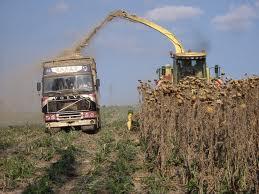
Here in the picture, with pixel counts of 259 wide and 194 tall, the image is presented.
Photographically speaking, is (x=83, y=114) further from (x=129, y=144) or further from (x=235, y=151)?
(x=235, y=151)

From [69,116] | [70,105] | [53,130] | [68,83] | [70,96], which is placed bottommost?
[53,130]

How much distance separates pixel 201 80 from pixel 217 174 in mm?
1836

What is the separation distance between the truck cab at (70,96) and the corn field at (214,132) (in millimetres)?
10683

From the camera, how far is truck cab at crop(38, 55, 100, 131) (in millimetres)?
21625

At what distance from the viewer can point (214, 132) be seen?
9.00m

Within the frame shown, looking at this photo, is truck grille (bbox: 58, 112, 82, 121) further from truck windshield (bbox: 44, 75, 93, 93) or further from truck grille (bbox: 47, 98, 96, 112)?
truck windshield (bbox: 44, 75, 93, 93)

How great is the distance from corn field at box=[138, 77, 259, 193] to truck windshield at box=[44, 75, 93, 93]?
35.7ft

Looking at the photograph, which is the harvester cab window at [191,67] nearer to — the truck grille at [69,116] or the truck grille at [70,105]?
the truck grille at [70,105]

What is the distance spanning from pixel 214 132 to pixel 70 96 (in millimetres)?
13205

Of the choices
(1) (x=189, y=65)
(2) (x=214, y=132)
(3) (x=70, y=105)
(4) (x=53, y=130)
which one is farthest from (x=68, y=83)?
(2) (x=214, y=132)

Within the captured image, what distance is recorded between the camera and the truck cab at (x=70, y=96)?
21625 millimetres

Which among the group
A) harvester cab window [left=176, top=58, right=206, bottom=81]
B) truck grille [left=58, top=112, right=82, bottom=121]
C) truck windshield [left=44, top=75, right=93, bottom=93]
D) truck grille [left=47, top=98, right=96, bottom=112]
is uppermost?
harvester cab window [left=176, top=58, right=206, bottom=81]

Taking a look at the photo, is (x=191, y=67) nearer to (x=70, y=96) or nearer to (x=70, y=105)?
(x=70, y=96)

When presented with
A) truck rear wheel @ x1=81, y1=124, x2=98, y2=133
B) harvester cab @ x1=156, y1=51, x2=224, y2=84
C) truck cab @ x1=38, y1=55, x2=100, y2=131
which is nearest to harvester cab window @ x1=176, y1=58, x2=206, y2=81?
harvester cab @ x1=156, y1=51, x2=224, y2=84
